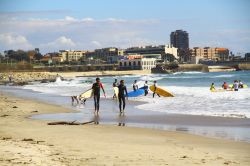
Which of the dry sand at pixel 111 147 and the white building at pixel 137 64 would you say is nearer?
the dry sand at pixel 111 147

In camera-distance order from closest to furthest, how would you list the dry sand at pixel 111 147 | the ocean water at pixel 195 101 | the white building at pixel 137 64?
the dry sand at pixel 111 147
the ocean water at pixel 195 101
the white building at pixel 137 64

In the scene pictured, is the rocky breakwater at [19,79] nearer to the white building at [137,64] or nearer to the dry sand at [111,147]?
the dry sand at [111,147]

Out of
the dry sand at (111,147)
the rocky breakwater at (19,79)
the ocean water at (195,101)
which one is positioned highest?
the dry sand at (111,147)

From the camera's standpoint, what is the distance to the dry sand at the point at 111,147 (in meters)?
6.92

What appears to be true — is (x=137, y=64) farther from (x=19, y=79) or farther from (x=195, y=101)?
(x=195, y=101)

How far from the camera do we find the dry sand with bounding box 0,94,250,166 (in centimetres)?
692

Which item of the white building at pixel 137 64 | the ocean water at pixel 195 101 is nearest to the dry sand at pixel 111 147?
the ocean water at pixel 195 101

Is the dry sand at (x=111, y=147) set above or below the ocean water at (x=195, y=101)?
above

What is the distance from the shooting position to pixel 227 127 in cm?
1186

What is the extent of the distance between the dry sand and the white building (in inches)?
5618

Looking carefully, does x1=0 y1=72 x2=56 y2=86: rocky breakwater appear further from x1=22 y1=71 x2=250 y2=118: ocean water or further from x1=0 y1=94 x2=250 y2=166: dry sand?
x1=0 y1=94 x2=250 y2=166: dry sand

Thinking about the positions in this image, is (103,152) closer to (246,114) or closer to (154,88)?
(246,114)

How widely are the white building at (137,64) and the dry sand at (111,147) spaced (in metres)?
143

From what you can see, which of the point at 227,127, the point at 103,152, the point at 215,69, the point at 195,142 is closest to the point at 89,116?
the point at 227,127
